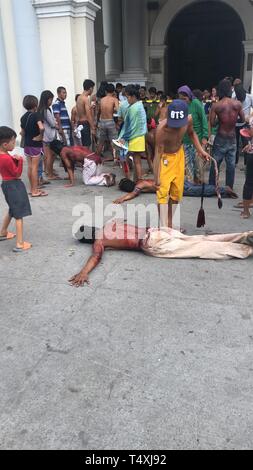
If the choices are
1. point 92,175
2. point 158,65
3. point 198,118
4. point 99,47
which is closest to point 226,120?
point 198,118

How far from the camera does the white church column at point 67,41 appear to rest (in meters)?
8.27

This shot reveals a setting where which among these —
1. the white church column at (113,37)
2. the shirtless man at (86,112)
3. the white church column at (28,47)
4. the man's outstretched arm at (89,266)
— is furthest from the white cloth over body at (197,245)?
the white church column at (113,37)

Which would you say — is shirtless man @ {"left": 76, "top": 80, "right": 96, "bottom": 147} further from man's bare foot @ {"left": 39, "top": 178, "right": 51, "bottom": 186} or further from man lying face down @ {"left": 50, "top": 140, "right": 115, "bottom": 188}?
man's bare foot @ {"left": 39, "top": 178, "right": 51, "bottom": 186}

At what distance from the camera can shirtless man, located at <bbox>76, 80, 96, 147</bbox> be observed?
24.3 feet

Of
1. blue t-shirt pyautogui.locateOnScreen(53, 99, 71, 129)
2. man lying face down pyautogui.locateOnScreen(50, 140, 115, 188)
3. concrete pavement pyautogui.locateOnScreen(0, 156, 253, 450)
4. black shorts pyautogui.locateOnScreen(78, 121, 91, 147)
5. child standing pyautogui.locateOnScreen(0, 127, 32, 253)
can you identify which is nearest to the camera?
concrete pavement pyautogui.locateOnScreen(0, 156, 253, 450)

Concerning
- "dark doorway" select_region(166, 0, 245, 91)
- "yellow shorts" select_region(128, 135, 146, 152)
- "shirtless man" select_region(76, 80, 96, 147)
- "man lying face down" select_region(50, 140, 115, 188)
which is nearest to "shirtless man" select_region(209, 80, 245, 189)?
"yellow shorts" select_region(128, 135, 146, 152)

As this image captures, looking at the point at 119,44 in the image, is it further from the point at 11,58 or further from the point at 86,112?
the point at 86,112

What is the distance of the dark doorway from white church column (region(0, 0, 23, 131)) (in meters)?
7.78

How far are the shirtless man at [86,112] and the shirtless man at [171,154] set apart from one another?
373 centimetres

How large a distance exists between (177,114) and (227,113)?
212cm

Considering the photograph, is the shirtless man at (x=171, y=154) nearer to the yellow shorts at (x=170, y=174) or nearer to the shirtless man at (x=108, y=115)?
the yellow shorts at (x=170, y=174)

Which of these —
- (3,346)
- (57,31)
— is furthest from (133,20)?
(3,346)

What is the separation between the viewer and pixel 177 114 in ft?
12.8
